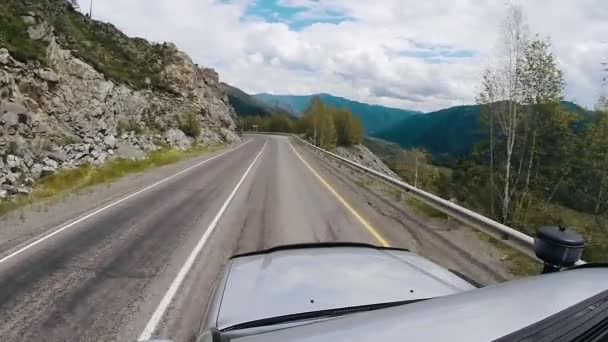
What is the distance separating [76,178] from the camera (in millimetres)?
17016

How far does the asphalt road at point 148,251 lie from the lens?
15.7 ft

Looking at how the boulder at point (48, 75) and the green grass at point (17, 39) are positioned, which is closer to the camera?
the green grass at point (17, 39)

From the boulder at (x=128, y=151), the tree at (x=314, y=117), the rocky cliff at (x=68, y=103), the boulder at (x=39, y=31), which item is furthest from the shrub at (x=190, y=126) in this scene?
the tree at (x=314, y=117)

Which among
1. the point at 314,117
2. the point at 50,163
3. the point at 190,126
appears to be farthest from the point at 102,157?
the point at 314,117

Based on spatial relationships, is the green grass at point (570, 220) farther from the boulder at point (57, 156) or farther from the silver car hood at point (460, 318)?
the boulder at point (57, 156)

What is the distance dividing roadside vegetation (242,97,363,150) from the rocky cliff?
5142 cm

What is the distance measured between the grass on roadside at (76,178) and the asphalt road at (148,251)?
7.38 ft

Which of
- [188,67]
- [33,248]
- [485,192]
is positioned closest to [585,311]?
[33,248]

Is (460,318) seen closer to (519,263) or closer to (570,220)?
(519,263)

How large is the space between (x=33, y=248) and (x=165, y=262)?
2.78 m

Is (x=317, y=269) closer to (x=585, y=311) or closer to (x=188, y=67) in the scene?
(x=585, y=311)

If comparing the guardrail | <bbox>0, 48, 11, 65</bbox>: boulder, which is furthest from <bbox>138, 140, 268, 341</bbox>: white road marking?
<bbox>0, 48, 11, 65</bbox>: boulder

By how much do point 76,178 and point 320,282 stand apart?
17058 millimetres

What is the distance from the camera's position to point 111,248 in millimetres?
7594
